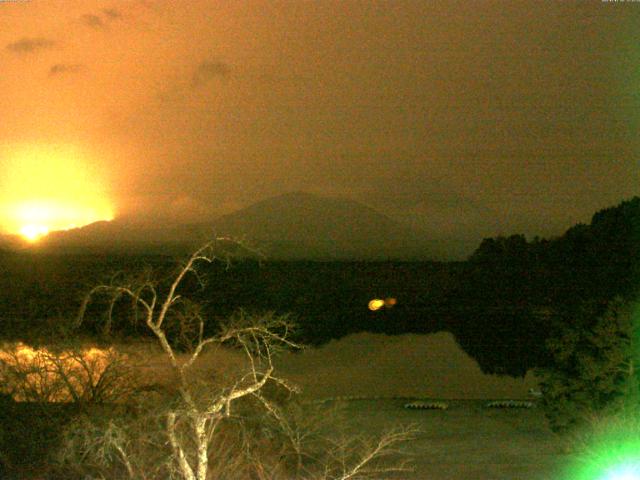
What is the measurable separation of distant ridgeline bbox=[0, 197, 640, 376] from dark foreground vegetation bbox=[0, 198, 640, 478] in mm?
68

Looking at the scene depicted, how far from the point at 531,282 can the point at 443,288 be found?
662 centimetres

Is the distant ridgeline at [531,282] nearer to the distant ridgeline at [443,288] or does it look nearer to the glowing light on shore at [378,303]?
the distant ridgeline at [443,288]

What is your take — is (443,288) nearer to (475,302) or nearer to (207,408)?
(475,302)

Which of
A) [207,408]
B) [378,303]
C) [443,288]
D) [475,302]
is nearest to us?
[207,408]

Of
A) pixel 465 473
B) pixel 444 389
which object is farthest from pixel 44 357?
pixel 444 389

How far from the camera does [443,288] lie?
3919 centimetres

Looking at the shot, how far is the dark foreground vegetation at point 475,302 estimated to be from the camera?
1243cm

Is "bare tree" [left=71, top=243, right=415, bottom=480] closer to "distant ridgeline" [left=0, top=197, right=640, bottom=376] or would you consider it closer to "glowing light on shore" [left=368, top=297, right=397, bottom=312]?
"glowing light on shore" [left=368, top=297, right=397, bottom=312]

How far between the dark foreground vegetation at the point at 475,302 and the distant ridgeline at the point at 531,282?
0.18ft

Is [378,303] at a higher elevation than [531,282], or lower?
higher

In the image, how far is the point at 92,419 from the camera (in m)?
10.4

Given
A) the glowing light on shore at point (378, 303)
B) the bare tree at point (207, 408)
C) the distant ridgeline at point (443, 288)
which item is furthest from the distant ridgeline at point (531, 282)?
the bare tree at point (207, 408)

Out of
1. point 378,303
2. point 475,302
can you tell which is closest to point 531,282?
point 475,302

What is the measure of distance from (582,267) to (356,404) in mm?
15065
